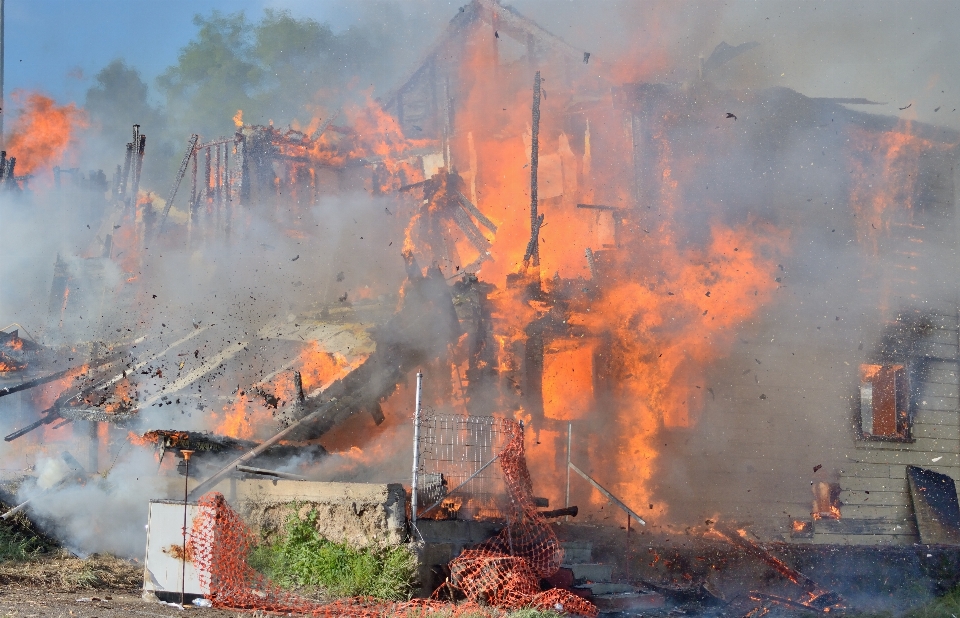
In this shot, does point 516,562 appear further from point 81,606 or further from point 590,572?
point 81,606

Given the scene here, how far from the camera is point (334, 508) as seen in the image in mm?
8875

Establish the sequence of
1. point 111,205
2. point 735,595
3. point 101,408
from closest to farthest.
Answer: point 735,595 < point 101,408 < point 111,205

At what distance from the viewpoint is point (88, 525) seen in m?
11.1

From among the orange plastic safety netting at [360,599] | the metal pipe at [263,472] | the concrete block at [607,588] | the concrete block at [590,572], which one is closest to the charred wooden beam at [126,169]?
the metal pipe at [263,472]

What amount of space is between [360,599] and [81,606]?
269 cm

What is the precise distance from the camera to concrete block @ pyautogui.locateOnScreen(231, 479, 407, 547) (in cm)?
870

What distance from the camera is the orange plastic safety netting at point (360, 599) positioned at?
306 inches

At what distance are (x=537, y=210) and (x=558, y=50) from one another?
547 centimetres

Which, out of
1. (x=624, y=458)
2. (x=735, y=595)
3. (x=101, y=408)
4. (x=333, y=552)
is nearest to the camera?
(x=333, y=552)

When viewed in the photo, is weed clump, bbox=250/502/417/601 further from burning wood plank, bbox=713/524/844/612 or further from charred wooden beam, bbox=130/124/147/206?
charred wooden beam, bbox=130/124/147/206

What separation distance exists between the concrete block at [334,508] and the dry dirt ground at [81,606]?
1.48 metres

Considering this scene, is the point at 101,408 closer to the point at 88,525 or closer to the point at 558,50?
the point at 88,525

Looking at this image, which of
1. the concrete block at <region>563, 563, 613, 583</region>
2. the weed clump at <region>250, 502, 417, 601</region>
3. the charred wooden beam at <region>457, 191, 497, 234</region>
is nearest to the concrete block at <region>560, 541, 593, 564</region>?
the concrete block at <region>563, 563, 613, 583</region>

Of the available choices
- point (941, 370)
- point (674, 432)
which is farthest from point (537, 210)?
Answer: point (941, 370)
